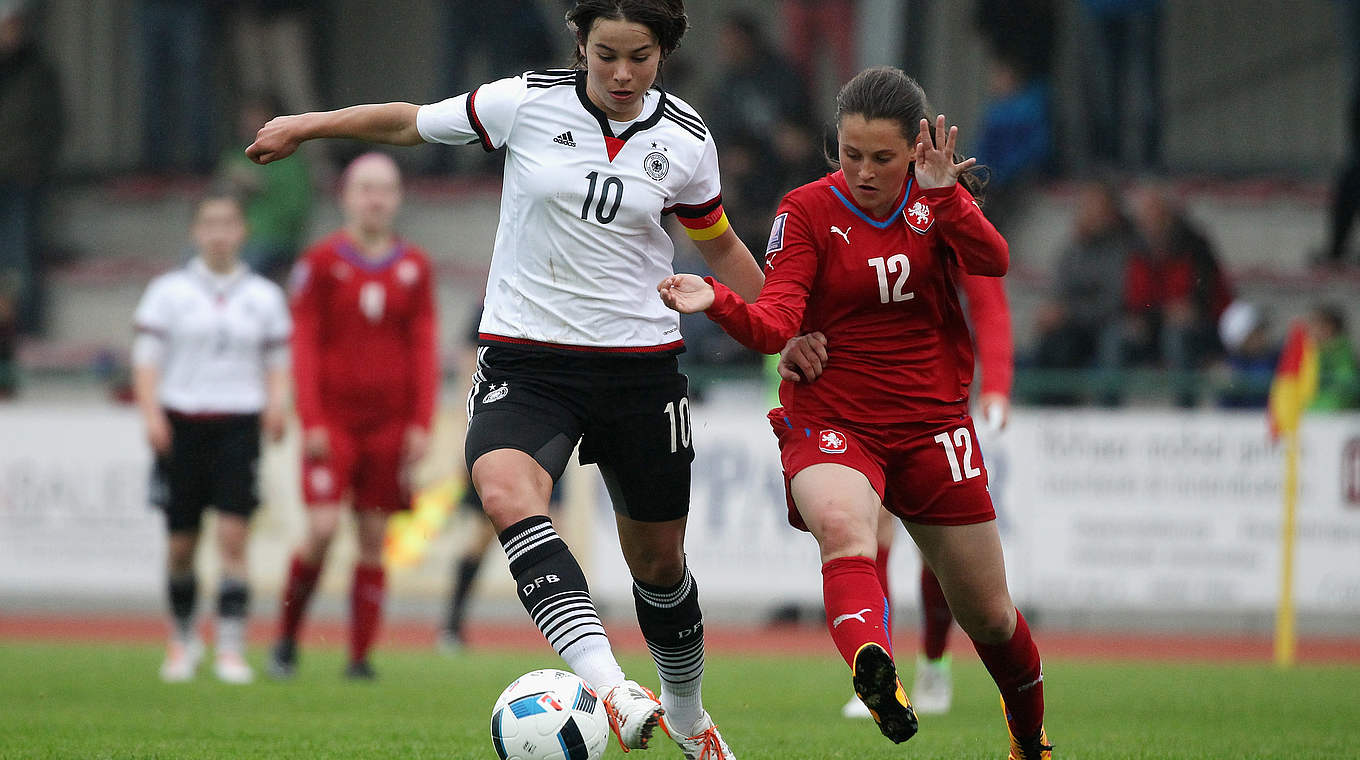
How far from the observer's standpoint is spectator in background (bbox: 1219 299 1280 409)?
12.9 m

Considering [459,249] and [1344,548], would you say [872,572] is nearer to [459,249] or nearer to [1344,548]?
[1344,548]

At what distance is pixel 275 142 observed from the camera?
5211mm

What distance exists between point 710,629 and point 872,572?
27.6 feet

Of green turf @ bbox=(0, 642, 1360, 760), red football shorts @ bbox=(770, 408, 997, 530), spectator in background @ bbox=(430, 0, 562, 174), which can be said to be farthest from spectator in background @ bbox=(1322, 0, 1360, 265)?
red football shorts @ bbox=(770, 408, 997, 530)

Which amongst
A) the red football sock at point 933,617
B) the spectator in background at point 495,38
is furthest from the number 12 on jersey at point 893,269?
the spectator in background at point 495,38

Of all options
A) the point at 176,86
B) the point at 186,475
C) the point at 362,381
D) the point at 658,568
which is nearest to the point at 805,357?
the point at 658,568

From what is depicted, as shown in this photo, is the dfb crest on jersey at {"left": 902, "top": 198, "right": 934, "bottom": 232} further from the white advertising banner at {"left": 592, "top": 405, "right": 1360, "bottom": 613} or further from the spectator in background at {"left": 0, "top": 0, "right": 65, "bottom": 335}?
the spectator in background at {"left": 0, "top": 0, "right": 65, "bottom": 335}

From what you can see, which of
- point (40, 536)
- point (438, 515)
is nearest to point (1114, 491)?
point (438, 515)

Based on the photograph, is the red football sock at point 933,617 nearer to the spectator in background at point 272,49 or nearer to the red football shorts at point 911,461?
the red football shorts at point 911,461

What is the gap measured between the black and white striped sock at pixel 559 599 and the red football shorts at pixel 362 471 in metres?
4.44

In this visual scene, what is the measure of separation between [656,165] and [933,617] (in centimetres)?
319

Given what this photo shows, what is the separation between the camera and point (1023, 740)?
18.4 feet

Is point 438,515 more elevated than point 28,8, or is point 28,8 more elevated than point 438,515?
point 28,8

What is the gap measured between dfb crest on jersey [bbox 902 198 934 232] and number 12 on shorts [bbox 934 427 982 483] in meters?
0.64
